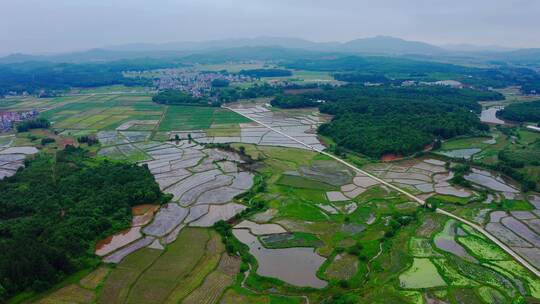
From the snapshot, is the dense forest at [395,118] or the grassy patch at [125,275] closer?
the grassy patch at [125,275]

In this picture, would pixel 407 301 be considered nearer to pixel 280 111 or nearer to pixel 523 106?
pixel 280 111

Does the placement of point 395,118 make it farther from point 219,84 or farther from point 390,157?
point 219,84

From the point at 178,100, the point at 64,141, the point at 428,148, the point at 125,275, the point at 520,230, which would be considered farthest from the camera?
the point at 178,100

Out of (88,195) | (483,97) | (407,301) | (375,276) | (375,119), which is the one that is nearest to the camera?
(407,301)

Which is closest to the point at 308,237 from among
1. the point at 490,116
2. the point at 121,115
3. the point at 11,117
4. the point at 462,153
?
the point at 462,153

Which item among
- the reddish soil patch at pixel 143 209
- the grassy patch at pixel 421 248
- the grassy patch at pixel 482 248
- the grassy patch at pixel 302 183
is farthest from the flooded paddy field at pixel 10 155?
the grassy patch at pixel 482 248

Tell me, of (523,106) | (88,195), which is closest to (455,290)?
(88,195)

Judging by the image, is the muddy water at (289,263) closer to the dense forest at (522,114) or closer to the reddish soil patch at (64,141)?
the reddish soil patch at (64,141)
